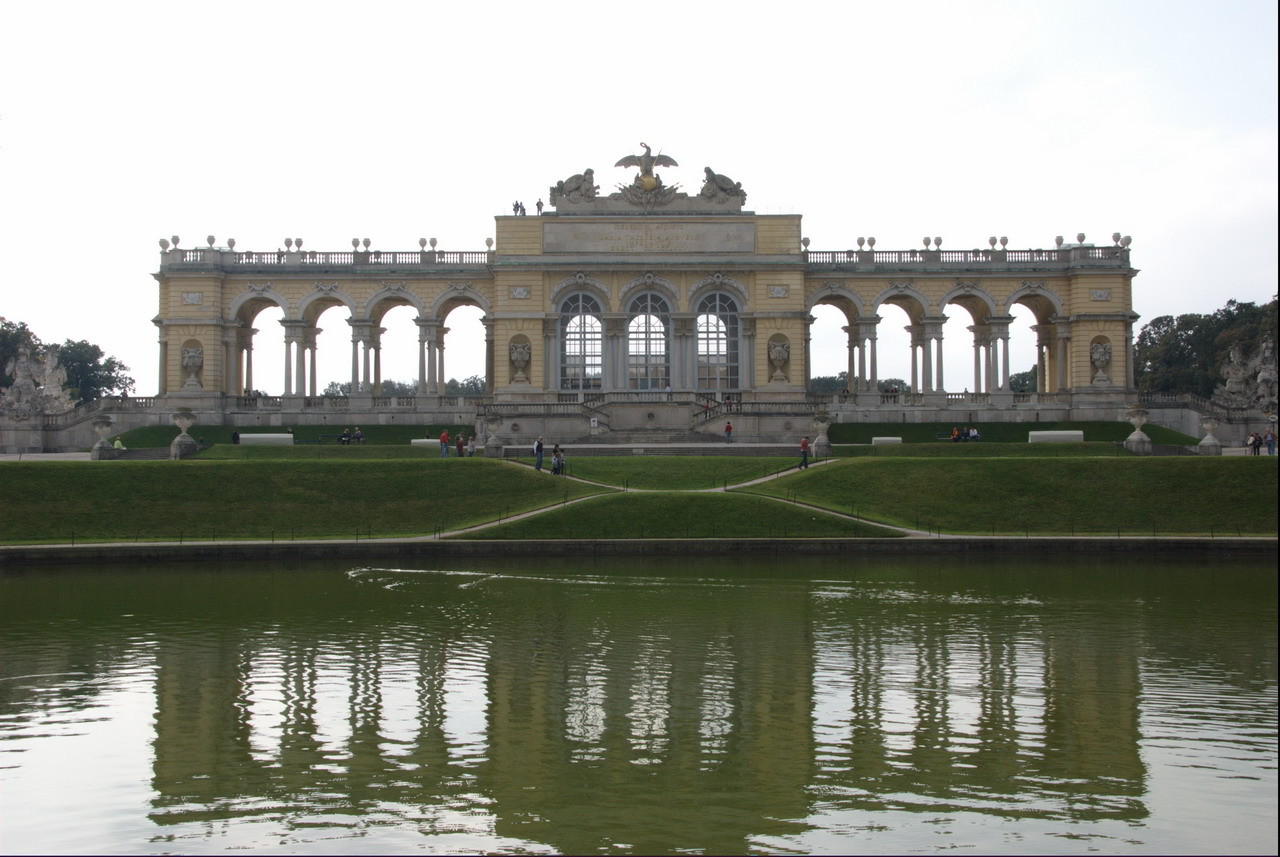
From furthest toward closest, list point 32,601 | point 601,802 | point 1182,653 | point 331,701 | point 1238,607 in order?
point 32,601 → point 1238,607 → point 1182,653 → point 331,701 → point 601,802

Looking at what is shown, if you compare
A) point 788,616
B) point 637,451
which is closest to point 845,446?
point 637,451

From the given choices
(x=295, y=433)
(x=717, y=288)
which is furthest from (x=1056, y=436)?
(x=295, y=433)

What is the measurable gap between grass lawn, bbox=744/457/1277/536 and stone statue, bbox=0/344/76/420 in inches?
1553

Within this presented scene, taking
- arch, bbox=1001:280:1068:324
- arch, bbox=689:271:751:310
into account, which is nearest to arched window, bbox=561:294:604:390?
arch, bbox=689:271:751:310

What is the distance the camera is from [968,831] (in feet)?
29.3

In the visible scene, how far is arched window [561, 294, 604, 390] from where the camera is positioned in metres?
64.2

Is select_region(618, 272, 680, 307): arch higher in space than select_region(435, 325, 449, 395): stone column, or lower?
higher

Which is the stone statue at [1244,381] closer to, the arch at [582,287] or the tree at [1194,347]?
the tree at [1194,347]

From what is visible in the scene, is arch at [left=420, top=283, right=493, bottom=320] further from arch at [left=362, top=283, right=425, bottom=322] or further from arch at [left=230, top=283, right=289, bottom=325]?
arch at [left=230, top=283, right=289, bottom=325]

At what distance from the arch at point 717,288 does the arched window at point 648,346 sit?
177cm

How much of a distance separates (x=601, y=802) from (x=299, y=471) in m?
28.4

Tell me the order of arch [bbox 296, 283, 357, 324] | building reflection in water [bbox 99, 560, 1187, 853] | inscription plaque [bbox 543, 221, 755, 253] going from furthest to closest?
arch [bbox 296, 283, 357, 324]
inscription plaque [bbox 543, 221, 755, 253]
building reflection in water [bbox 99, 560, 1187, 853]

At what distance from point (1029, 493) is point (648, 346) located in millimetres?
34273

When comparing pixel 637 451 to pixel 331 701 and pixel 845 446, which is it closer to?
pixel 845 446
